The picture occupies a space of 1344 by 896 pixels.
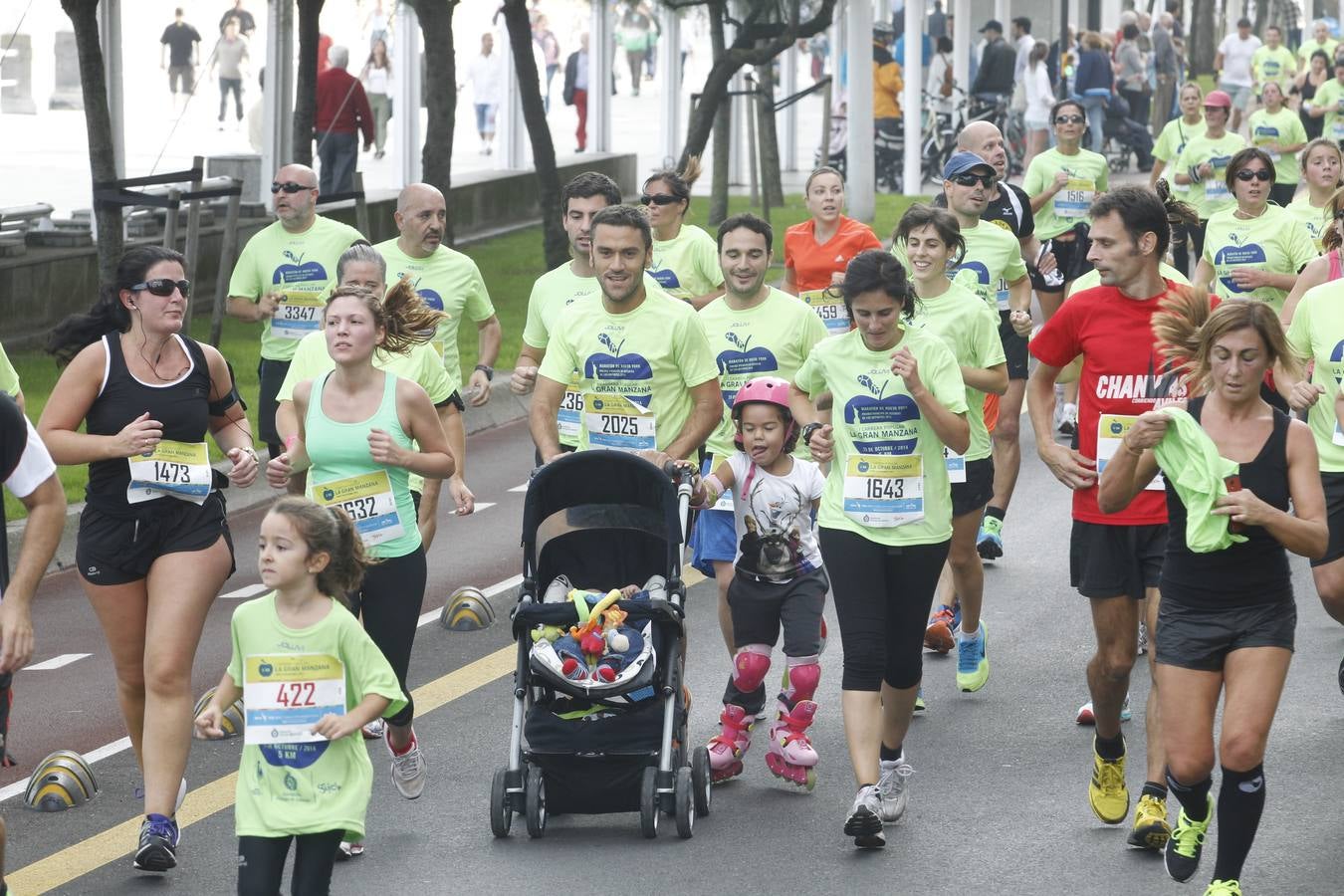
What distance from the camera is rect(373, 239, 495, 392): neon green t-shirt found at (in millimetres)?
10664

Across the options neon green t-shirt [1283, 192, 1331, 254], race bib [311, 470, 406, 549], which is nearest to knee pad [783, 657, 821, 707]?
race bib [311, 470, 406, 549]

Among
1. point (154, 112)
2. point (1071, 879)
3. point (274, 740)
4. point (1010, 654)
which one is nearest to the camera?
point (274, 740)

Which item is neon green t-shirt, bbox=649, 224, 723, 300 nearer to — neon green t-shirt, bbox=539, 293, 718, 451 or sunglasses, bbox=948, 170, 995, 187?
sunglasses, bbox=948, 170, 995, 187

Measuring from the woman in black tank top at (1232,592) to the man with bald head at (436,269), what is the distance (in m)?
4.72

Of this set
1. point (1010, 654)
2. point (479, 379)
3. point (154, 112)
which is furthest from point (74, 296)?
point (1010, 654)

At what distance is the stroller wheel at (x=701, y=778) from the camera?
7412 mm

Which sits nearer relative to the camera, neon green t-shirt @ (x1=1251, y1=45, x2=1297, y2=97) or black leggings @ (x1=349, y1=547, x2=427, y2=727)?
black leggings @ (x1=349, y1=547, x2=427, y2=727)

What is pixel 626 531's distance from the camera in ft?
25.2

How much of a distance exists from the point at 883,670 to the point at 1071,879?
875 millimetres

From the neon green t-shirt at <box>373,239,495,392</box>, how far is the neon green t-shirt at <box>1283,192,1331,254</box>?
15.0ft

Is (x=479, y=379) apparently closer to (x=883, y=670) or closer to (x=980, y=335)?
(x=980, y=335)

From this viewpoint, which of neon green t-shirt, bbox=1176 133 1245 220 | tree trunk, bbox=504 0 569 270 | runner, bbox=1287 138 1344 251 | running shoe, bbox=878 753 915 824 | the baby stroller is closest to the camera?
the baby stroller

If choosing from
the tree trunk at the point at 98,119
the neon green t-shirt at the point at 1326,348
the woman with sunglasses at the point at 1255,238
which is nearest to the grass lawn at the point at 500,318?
the tree trunk at the point at 98,119

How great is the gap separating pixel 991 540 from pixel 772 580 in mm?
3871
